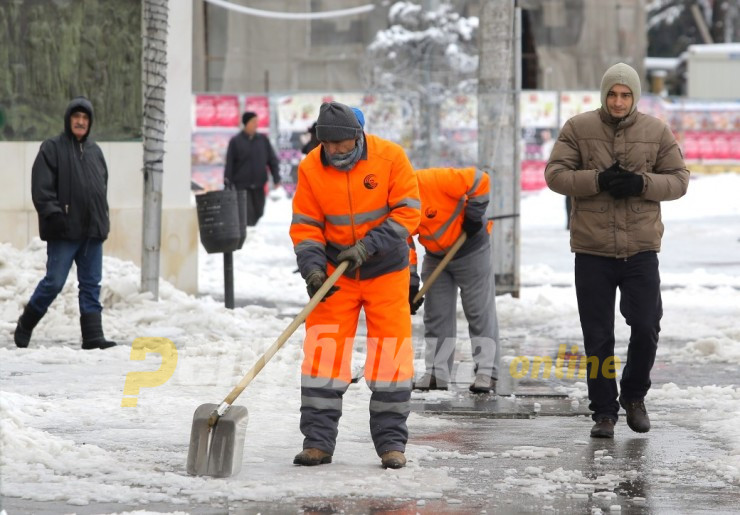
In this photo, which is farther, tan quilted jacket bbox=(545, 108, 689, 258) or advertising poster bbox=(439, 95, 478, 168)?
advertising poster bbox=(439, 95, 478, 168)

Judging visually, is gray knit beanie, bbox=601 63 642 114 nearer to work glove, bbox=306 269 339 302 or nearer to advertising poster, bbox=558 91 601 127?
work glove, bbox=306 269 339 302

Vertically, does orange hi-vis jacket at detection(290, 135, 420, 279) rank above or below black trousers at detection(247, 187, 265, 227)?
above

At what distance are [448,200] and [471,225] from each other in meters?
0.20

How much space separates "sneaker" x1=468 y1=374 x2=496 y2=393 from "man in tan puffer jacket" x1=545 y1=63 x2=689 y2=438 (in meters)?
1.49

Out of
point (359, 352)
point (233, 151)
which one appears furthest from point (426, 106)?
point (359, 352)

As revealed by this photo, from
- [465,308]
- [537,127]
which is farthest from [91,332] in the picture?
[537,127]

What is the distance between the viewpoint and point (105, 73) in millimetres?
13641

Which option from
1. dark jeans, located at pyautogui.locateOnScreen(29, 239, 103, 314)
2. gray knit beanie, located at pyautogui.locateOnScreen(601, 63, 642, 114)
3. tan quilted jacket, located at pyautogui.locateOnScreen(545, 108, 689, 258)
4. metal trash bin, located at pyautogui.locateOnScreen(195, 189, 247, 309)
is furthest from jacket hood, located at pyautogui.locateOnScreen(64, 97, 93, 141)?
gray knit beanie, located at pyautogui.locateOnScreen(601, 63, 642, 114)

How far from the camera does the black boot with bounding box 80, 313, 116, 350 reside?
1036 cm

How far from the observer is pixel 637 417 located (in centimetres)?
740

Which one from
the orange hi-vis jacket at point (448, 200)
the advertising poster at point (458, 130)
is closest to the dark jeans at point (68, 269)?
the orange hi-vis jacket at point (448, 200)

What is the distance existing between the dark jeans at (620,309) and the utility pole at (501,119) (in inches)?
246

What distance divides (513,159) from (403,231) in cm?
731

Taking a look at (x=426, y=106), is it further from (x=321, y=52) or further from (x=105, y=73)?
(x=105, y=73)
